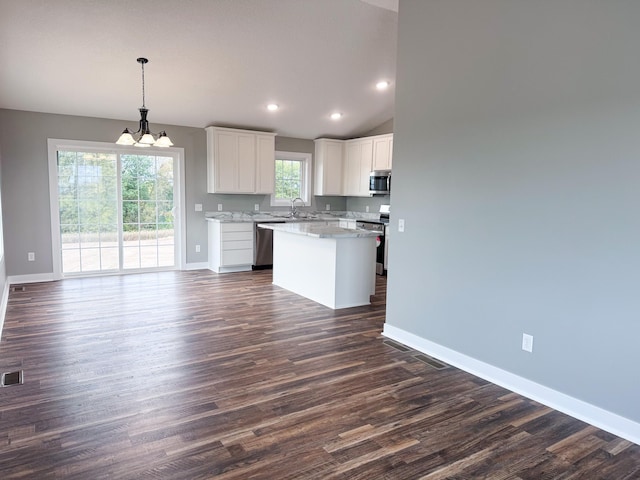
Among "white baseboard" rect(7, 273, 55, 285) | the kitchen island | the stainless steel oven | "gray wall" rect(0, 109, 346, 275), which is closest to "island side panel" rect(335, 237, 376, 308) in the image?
the kitchen island

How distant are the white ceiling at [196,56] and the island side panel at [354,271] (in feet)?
7.50

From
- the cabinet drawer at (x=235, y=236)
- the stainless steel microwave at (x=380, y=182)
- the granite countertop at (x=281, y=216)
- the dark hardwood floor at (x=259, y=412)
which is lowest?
the dark hardwood floor at (x=259, y=412)

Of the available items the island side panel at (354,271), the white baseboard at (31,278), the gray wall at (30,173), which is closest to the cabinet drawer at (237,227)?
the gray wall at (30,173)

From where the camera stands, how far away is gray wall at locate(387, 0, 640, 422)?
2336 mm

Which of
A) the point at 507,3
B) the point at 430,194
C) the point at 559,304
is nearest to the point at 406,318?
the point at 430,194

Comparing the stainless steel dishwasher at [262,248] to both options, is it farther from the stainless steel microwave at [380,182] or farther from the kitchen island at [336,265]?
the stainless steel microwave at [380,182]

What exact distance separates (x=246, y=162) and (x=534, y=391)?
554 centimetres

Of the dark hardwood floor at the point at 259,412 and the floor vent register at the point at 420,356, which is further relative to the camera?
the floor vent register at the point at 420,356

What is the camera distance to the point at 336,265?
4734mm

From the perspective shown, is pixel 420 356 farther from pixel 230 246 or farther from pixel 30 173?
pixel 30 173

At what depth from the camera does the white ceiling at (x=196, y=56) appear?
393cm

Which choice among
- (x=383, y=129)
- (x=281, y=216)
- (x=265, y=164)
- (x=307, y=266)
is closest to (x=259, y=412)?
(x=307, y=266)

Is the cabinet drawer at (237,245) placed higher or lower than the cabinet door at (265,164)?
lower

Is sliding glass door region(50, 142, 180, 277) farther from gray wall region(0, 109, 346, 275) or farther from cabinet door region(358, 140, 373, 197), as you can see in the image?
cabinet door region(358, 140, 373, 197)
